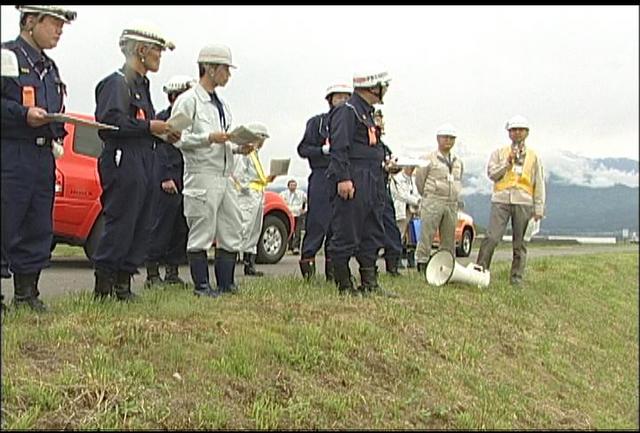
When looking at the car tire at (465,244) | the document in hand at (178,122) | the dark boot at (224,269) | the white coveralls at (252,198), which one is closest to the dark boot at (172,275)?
the dark boot at (224,269)

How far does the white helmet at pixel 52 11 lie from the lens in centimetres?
489

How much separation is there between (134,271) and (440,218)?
15.1ft

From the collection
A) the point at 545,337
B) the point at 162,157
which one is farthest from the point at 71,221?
the point at 545,337

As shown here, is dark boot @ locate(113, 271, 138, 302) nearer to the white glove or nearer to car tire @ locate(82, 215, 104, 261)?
the white glove

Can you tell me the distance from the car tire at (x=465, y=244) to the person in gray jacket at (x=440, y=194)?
751 cm

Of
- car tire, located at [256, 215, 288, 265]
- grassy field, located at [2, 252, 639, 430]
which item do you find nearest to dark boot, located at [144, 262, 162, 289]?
grassy field, located at [2, 252, 639, 430]

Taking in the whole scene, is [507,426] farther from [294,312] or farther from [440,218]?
[440,218]

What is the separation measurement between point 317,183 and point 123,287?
287 centimetres

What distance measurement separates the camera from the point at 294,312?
5879mm

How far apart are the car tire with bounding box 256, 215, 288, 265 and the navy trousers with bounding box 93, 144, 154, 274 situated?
6119 millimetres

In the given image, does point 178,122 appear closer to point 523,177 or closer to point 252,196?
point 252,196

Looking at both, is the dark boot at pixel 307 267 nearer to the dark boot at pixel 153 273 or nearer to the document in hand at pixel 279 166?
the document in hand at pixel 279 166

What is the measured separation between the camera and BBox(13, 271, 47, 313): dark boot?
525 centimetres

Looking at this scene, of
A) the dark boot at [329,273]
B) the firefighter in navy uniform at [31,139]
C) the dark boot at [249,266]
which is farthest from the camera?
the dark boot at [249,266]
